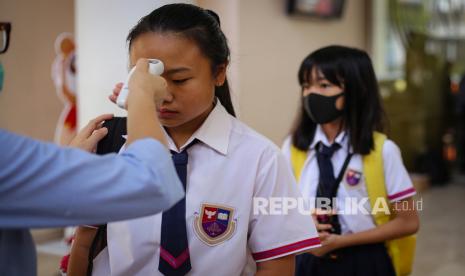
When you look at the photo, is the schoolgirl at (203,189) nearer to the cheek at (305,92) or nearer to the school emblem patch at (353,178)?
the school emblem patch at (353,178)

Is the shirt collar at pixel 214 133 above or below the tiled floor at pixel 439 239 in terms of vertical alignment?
above

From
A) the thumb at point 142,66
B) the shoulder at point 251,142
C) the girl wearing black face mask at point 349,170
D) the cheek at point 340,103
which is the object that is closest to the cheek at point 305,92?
the girl wearing black face mask at point 349,170

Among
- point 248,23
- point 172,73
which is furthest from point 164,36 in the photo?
point 248,23

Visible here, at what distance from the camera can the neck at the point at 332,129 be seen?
2.14m

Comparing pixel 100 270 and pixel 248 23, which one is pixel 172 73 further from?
pixel 248 23

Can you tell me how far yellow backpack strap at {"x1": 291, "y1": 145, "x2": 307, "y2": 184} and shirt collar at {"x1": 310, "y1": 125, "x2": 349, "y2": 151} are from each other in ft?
0.15

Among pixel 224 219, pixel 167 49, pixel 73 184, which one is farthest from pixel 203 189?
pixel 73 184

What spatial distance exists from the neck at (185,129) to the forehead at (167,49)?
0.54 feet

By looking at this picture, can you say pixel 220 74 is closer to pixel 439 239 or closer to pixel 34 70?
pixel 34 70

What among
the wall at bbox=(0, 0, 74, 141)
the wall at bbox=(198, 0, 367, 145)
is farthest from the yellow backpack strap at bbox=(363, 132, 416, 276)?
the wall at bbox=(0, 0, 74, 141)

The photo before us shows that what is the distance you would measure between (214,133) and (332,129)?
2.98 feet

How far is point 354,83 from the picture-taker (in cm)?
209

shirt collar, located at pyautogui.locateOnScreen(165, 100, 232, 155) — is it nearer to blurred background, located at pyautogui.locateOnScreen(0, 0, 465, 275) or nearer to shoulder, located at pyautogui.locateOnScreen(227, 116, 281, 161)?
shoulder, located at pyautogui.locateOnScreen(227, 116, 281, 161)

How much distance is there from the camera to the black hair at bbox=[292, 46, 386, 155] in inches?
81.9
